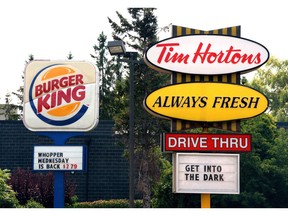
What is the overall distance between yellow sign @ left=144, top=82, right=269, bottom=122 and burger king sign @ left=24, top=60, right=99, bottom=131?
2.76 meters

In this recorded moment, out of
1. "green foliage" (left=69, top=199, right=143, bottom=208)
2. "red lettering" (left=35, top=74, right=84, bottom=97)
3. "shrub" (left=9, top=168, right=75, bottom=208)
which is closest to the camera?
"red lettering" (left=35, top=74, right=84, bottom=97)

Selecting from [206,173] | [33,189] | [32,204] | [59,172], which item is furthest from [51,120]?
[33,189]

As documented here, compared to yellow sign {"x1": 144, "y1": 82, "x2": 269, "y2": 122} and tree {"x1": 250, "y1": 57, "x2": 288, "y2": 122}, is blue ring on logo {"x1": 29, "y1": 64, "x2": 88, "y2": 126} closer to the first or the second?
yellow sign {"x1": 144, "y1": 82, "x2": 269, "y2": 122}

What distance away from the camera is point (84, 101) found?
17562mm

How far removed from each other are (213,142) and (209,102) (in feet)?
3.85

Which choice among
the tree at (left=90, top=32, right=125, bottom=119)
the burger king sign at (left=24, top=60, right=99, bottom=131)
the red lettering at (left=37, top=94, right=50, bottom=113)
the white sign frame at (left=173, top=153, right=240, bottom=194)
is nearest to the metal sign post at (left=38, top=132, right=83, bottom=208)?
the burger king sign at (left=24, top=60, right=99, bottom=131)

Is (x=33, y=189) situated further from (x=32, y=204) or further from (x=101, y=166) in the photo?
(x=101, y=166)

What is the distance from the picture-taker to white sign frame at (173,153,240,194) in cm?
1582

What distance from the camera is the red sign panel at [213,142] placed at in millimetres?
15691

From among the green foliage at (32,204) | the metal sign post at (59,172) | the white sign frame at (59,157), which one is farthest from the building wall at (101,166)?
the white sign frame at (59,157)

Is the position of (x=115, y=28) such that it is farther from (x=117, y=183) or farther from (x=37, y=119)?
(x=37, y=119)

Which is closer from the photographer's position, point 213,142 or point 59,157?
point 213,142

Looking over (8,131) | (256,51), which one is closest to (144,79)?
(8,131)

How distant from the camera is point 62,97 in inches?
690
